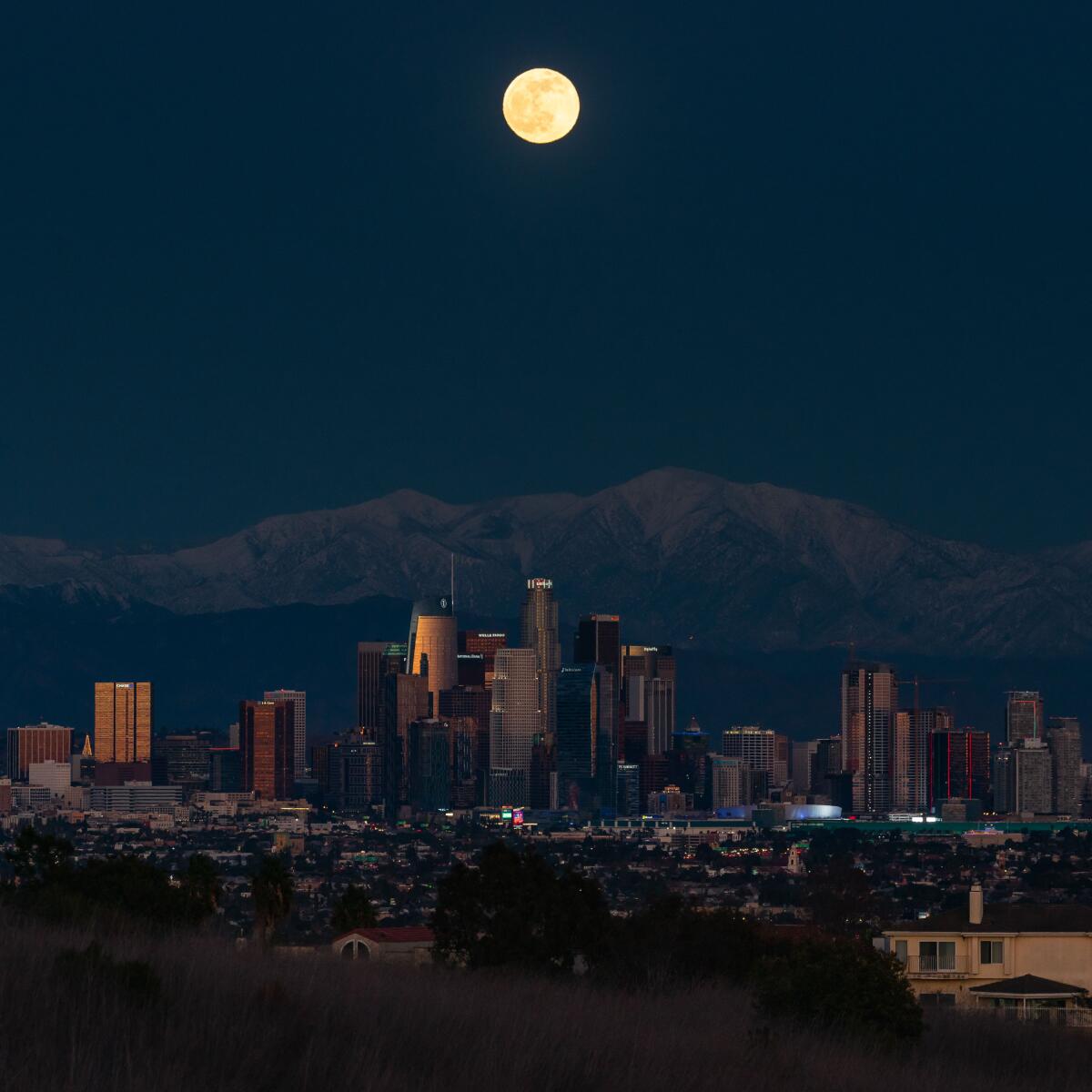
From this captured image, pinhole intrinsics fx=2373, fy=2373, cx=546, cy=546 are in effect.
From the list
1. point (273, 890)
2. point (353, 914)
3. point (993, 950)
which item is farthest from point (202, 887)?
point (993, 950)

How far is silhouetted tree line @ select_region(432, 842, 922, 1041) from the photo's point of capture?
72.8 feet

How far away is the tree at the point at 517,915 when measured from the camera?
31.1m

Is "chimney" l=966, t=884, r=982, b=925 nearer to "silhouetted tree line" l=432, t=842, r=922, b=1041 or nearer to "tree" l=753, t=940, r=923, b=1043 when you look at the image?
"silhouetted tree line" l=432, t=842, r=922, b=1041

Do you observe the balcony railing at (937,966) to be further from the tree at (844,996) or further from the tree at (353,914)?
the tree at (844,996)

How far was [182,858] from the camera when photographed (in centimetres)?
17462

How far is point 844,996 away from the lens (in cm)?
2208

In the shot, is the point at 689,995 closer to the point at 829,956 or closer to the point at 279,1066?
the point at 829,956

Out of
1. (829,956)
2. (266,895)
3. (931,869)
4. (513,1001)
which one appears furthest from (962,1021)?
(931,869)

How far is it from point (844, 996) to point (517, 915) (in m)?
10.7

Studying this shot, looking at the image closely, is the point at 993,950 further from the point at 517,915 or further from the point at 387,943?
the point at 517,915

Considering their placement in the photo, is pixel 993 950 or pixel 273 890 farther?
pixel 993 950

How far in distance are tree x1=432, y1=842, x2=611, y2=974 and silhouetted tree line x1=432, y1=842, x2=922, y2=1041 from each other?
0.7 inches

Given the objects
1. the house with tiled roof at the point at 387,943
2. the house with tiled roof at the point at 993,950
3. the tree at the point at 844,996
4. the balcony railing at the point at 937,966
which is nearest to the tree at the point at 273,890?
the house with tiled roof at the point at 387,943

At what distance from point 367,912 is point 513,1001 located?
24.3m
